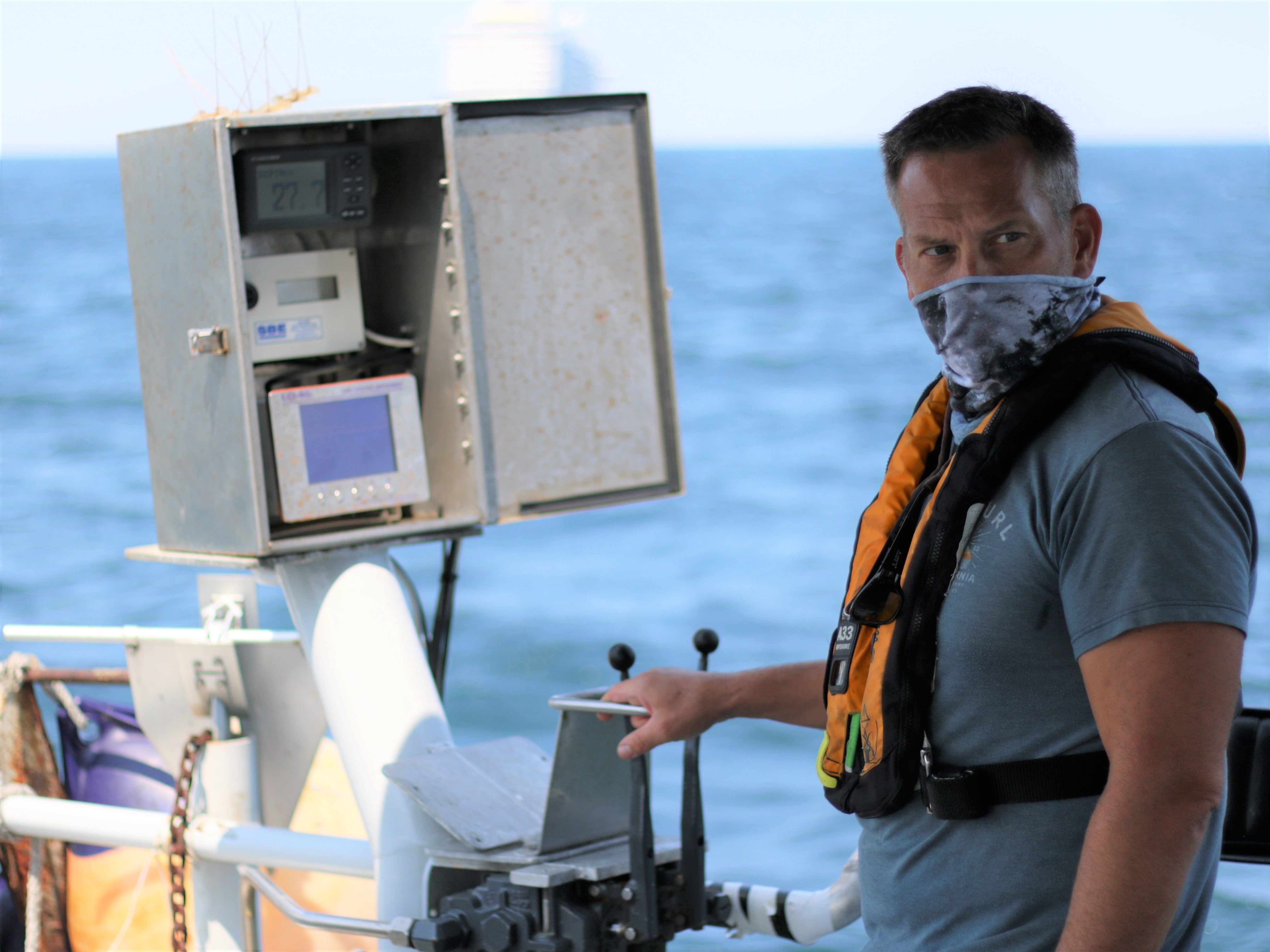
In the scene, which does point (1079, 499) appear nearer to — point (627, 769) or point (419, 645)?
point (627, 769)

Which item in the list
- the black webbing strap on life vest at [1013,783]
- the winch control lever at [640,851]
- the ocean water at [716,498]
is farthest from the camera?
the ocean water at [716,498]

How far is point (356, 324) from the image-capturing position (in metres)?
2.66

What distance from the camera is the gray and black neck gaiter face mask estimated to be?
1.33 meters

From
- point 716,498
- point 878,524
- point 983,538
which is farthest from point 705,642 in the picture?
point 716,498

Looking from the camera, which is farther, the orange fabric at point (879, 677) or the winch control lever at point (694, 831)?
the winch control lever at point (694, 831)

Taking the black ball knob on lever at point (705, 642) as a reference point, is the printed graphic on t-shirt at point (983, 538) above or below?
above

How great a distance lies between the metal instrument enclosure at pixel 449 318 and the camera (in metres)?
2.37

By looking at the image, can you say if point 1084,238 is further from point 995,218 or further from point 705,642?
point 705,642

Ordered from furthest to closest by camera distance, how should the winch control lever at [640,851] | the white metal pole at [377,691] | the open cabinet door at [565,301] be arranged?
the open cabinet door at [565,301] → the white metal pole at [377,691] → the winch control lever at [640,851]

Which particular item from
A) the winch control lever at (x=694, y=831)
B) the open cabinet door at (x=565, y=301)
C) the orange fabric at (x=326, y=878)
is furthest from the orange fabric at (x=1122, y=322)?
the orange fabric at (x=326, y=878)

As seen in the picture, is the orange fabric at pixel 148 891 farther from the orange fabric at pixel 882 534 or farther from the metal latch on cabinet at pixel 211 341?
the orange fabric at pixel 882 534

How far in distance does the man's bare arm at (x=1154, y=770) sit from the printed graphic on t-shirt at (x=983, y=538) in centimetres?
16

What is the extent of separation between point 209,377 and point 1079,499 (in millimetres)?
1618

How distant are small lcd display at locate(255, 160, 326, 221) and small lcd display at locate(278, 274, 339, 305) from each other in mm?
152
